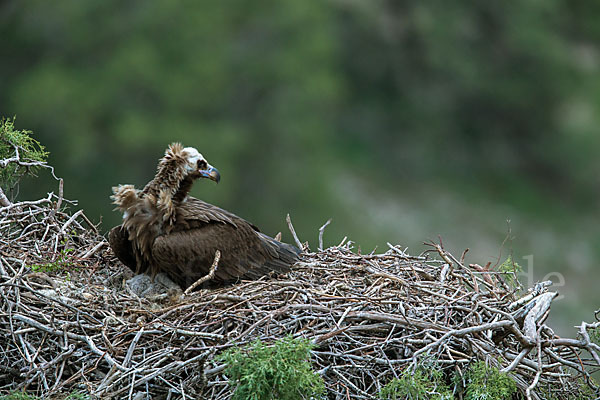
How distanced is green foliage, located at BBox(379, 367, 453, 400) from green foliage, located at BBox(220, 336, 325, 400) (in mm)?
485

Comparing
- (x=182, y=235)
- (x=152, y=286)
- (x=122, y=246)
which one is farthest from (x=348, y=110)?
(x=152, y=286)

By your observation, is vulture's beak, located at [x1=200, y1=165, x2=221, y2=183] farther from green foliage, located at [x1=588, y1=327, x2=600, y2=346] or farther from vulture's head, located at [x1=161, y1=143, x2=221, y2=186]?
green foliage, located at [x1=588, y1=327, x2=600, y2=346]

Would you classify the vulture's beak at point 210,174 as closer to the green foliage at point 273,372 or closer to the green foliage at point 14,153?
the green foliage at point 14,153

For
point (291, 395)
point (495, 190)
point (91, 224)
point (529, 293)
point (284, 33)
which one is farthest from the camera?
point (495, 190)

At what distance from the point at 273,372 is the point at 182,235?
72.6 inches

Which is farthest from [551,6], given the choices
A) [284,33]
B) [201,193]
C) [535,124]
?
[201,193]

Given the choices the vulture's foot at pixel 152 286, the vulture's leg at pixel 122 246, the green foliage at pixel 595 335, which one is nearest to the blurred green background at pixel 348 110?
the vulture's leg at pixel 122 246

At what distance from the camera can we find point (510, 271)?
6.11 m

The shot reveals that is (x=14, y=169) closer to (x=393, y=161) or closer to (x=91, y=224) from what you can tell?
(x=91, y=224)

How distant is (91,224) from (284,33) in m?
14.4

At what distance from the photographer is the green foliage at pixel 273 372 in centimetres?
436

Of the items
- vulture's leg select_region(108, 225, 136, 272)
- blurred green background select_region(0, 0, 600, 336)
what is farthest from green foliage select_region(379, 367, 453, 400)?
blurred green background select_region(0, 0, 600, 336)

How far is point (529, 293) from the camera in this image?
5.66 m

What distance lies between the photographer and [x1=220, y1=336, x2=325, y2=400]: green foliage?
4359 millimetres
